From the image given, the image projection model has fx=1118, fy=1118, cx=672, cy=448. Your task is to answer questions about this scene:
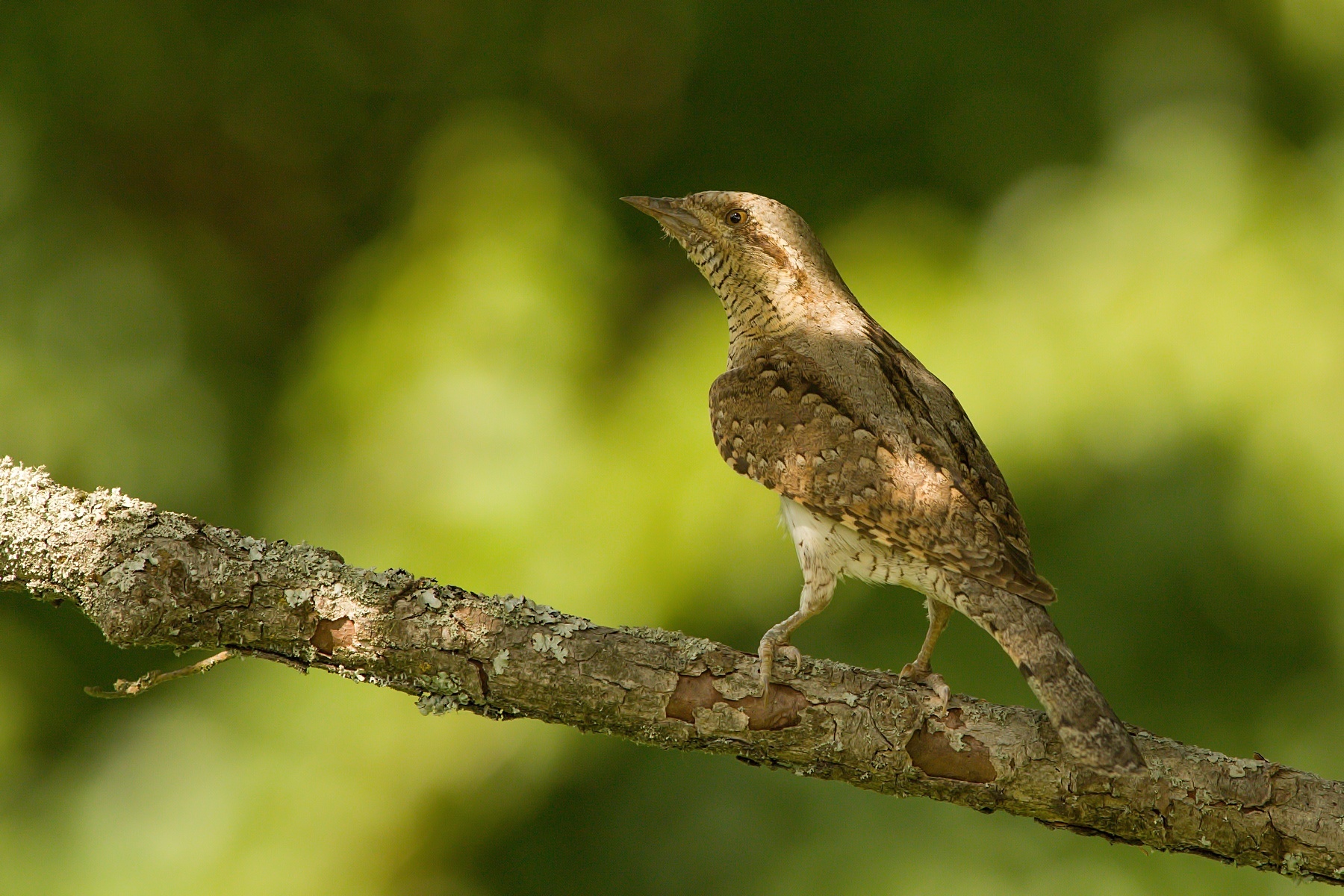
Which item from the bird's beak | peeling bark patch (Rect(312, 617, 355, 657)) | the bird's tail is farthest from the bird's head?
peeling bark patch (Rect(312, 617, 355, 657))

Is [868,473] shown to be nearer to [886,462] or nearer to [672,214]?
[886,462]

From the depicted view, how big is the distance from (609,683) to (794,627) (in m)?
0.55

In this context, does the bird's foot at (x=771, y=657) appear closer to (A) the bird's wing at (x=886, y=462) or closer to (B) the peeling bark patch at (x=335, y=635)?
(A) the bird's wing at (x=886, y=462)

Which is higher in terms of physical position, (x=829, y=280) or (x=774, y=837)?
(x=829, y=280)

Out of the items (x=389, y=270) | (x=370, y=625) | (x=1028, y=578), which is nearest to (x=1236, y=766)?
(x=1028, y=578)

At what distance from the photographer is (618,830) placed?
4480 millimetres

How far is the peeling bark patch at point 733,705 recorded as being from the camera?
2.51m

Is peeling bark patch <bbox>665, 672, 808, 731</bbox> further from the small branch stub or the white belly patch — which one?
the small branch stub

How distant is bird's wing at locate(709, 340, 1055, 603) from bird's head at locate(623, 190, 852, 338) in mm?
335

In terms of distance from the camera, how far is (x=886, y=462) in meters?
2.91

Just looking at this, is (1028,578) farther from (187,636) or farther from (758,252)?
(187,636)

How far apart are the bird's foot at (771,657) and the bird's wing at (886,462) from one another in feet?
1.28

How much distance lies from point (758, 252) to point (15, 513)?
2.26m

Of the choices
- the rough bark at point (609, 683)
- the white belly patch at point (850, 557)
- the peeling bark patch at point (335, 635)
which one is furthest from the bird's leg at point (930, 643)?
the peeling bark patch at point (335, 635)
